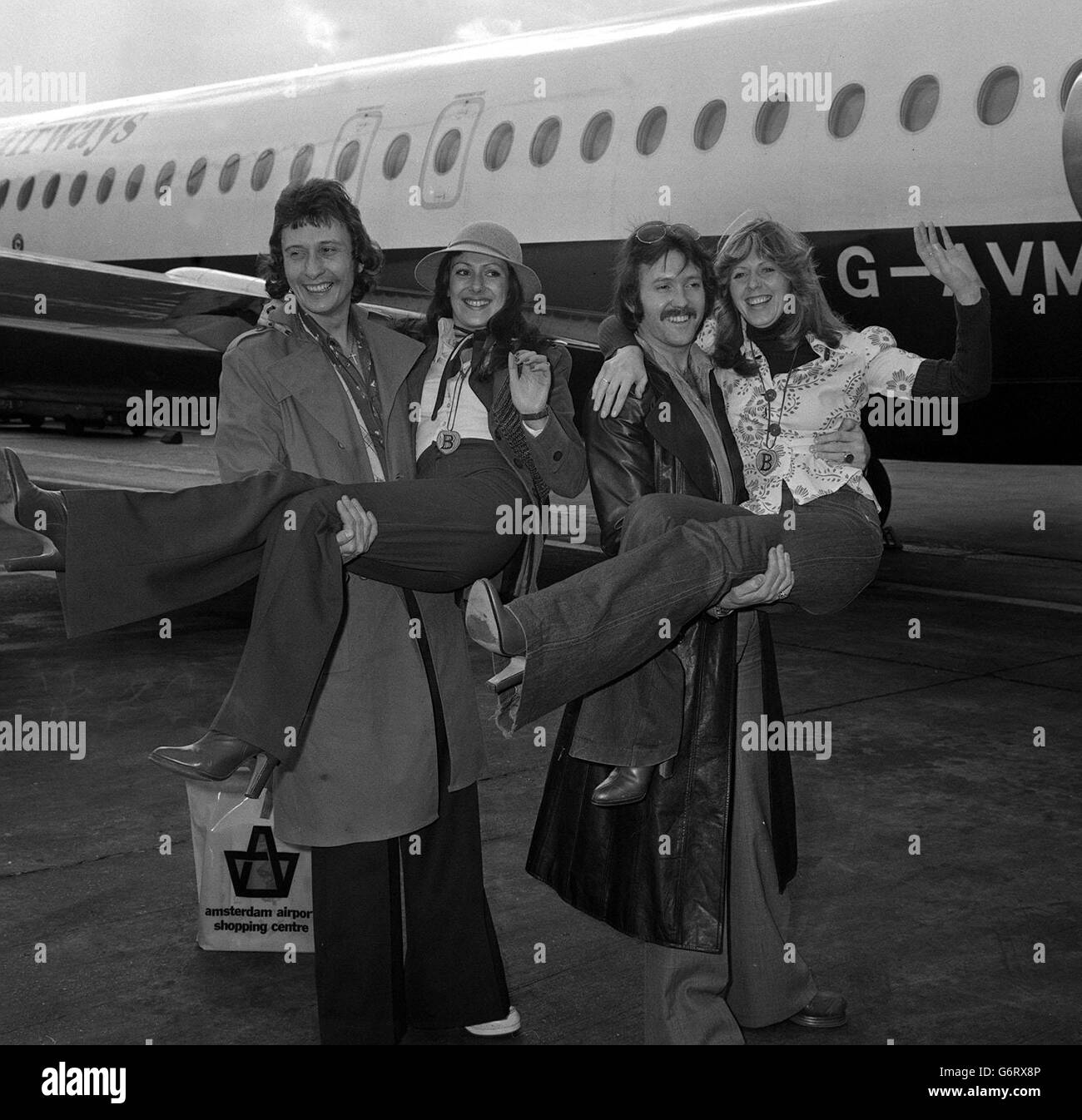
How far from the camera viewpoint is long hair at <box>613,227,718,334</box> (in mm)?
3170

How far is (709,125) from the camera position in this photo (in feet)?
29.2

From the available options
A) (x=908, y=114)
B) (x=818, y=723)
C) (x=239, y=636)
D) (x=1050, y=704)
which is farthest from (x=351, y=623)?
(x=908, y=114)

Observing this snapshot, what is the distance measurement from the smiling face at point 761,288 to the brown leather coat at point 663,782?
0.32m

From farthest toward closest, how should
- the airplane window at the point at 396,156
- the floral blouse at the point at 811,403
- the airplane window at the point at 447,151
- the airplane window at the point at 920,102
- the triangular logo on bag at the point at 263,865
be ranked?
the airplane window at the point at 396,156 → the airplane window at the point at 447,151 → the airplane window at the point at 920,102 → the triangular logo on bag at the point at 263,865 → the floral blouse at the point at 811,403

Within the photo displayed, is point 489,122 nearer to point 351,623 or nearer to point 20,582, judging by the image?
point 20,582

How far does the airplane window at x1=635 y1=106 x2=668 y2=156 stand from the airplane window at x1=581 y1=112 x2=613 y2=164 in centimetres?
26

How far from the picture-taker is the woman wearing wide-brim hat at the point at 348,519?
2.86 m

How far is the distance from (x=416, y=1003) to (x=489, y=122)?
27.1 feet

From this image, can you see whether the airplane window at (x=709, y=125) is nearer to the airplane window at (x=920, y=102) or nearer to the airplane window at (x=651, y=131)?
the airplane window at (x=651, y=131)

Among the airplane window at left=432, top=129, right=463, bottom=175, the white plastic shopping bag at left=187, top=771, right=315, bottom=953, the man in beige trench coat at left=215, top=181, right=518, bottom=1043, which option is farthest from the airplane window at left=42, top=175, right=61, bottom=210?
the man in beige trench coat at left=215, top=181, right=518, bottom=1043

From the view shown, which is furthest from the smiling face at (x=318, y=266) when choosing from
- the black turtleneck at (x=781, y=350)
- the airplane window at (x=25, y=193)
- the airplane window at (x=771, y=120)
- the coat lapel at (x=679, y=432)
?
the airplane window at (x=25, y=193)

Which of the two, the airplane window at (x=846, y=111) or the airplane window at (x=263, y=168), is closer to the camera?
the airplane window at (x=846, y=111)

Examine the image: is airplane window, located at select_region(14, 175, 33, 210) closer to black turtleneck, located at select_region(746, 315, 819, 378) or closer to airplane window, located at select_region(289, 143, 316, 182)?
airplane window, located at select_region(289, 143, 316, 182)
